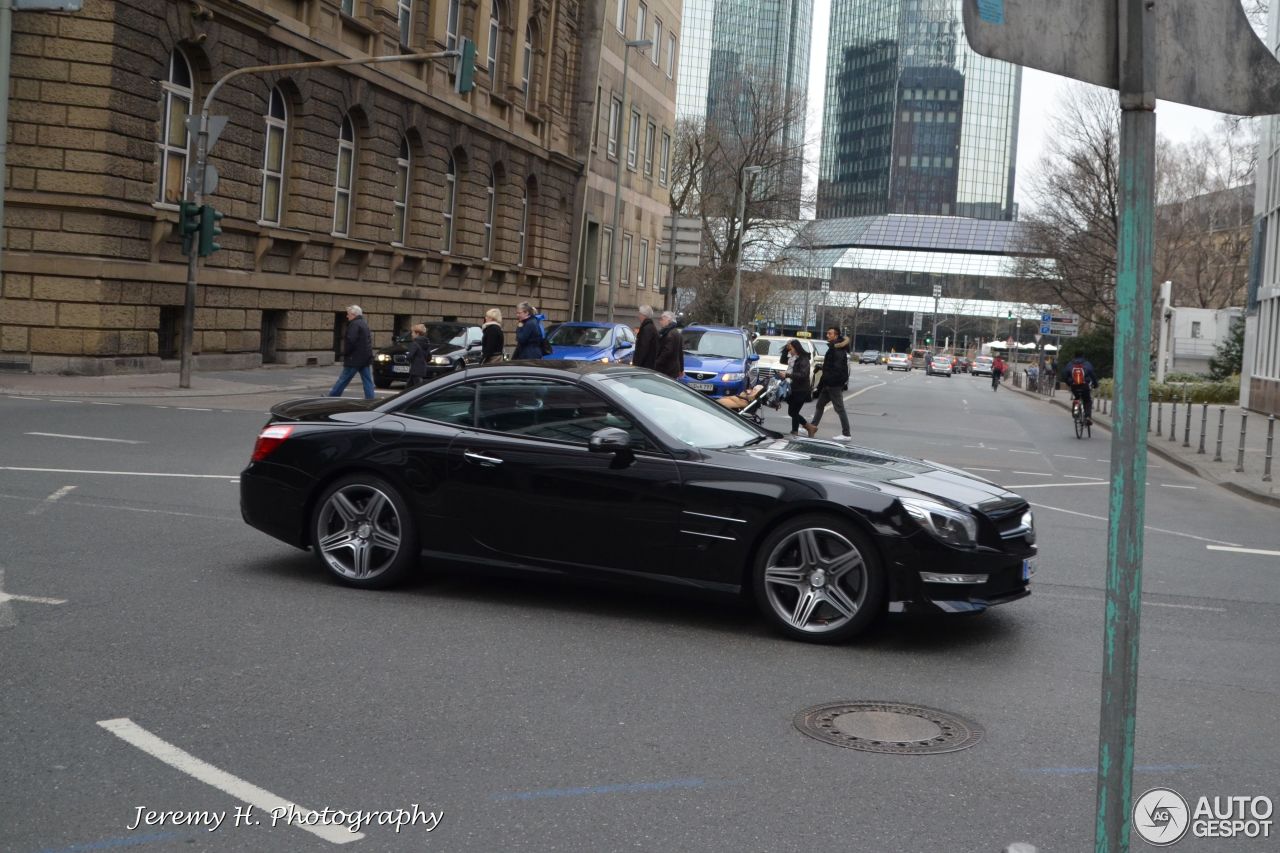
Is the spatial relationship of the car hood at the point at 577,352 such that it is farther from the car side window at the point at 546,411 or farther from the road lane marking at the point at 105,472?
the car side window at the point at 546,411

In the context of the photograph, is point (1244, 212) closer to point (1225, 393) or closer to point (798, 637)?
point (1225, 393)

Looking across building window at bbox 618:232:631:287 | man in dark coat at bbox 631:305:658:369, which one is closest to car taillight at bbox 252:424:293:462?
man in dark coat at bbox 631:305:658:369

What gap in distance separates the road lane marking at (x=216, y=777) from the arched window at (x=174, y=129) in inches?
916

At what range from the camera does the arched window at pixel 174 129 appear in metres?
26.6

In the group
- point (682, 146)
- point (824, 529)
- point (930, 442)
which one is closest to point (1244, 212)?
point (682, 146)

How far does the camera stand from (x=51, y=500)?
10414 millimetres

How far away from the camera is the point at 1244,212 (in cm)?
8275

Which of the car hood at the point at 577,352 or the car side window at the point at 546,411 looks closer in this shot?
the car side window at the point at 546,411

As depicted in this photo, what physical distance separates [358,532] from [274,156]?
24.7 meters

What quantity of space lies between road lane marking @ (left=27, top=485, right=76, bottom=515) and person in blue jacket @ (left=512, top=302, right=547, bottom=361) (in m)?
12.8

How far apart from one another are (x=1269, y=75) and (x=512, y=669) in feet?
14.1

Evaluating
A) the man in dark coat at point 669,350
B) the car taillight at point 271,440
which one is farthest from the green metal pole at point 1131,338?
the man in dark coat at point 669,350

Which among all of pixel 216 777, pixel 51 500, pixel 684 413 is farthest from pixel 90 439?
pixel 216 777

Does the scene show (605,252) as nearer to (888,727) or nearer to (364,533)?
(364,533)
